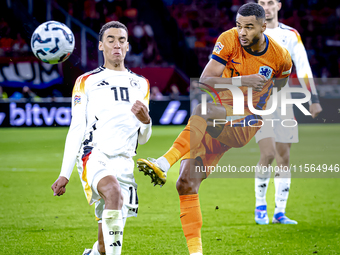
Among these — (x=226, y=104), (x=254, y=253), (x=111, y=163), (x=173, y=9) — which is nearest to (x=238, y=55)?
(x=226, y=104)

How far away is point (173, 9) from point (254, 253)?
17.2 meters

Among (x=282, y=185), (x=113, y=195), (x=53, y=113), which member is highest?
(x=113, y=195)

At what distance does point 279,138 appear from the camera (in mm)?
5055

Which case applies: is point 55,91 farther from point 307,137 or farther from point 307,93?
point 307,93

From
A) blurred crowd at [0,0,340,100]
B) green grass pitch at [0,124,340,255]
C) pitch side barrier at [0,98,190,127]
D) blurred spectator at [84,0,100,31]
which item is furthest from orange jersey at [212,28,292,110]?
blurred spectator at [84,0,100,31]

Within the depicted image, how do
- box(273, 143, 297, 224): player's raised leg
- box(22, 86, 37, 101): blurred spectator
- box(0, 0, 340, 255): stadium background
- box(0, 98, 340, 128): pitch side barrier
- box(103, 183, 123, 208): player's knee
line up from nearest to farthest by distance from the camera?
box(103, 183, 123, 208): player's knee
box(0, 0, 340, 255): stadium background
box(273, 143, 297, 224): player's raised leg
box(0, 98, 340, 128): pitch side barrier
box(22, 86, 37, 101): blurred spectator

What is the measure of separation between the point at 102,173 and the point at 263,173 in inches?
92.7

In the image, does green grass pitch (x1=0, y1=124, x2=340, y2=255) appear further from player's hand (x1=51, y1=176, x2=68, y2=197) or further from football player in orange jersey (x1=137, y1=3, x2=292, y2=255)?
player's hand (x1=51, y1=176, x2=68, y2=197)

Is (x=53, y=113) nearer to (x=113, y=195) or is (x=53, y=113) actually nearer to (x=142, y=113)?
(x=142, y=113)

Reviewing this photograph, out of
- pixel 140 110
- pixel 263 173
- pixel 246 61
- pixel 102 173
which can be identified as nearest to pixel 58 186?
pixel 102 173

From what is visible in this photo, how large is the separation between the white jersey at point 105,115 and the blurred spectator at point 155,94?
1227 cm

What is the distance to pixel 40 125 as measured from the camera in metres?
14.9

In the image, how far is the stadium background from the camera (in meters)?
4.29

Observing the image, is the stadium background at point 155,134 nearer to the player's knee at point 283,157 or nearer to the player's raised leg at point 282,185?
the player's raised leg at point 282,185
